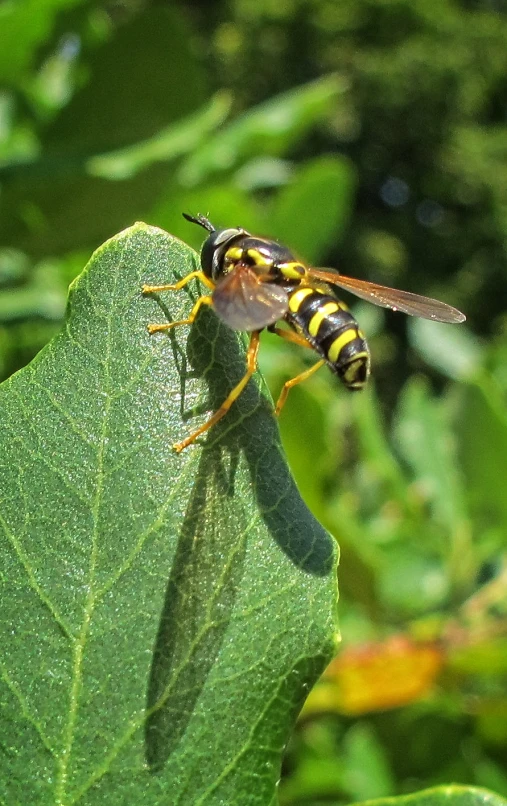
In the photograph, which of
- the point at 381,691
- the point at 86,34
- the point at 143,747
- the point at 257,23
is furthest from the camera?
the point at 257,23

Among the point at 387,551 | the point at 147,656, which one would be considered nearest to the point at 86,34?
the point at 387,551

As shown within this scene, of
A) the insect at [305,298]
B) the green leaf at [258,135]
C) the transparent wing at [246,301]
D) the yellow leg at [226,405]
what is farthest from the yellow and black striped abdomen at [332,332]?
the green leaf at [258,135]

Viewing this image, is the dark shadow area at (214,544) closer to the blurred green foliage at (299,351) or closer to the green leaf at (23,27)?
the blurred green foliage at (299,351)

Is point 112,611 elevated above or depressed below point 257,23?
below

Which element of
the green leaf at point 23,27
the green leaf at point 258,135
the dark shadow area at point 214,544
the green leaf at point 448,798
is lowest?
the green leaf at point 448,798

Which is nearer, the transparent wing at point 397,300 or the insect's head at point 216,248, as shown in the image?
the insect's head at point 216,248

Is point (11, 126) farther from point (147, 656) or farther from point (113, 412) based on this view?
point (147, 656)
